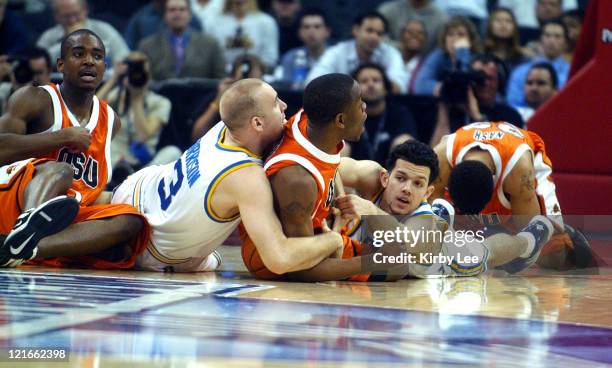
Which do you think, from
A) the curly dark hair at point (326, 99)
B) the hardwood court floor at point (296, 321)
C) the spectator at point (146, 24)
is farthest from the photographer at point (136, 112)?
the curly dark hair at point (326, 99)

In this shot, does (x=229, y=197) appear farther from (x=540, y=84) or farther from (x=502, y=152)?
(x=540, y=84)

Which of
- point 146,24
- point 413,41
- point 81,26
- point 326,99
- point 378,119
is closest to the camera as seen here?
point 326,99

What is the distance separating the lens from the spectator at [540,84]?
29.8 feet

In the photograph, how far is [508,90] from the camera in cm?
987

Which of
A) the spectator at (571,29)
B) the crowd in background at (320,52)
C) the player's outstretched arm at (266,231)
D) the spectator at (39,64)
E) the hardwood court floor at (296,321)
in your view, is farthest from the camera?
the spectator at (571,29)

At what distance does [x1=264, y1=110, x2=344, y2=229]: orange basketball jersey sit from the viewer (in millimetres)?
4902

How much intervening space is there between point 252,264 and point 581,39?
3.82 m

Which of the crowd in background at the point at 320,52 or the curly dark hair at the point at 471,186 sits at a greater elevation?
the crowd in background at the point at 320,52

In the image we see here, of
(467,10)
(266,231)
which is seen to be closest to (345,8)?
(467,10)

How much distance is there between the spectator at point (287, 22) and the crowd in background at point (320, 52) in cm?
1

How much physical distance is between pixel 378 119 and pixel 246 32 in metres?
2.53

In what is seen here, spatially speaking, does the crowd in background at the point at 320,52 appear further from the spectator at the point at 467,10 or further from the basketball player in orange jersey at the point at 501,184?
the basketball player in orange jersey at the point at 501,184

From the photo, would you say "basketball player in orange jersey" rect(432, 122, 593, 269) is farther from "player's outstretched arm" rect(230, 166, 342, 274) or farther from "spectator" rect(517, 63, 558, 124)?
"spectator" rect(517, 63, 558, 124)

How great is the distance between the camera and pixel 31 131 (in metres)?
5.58
